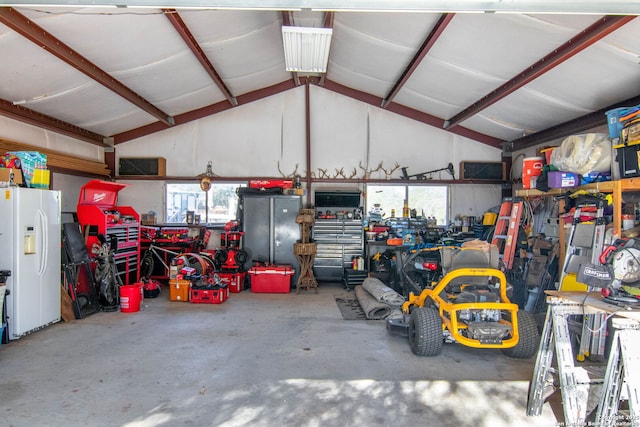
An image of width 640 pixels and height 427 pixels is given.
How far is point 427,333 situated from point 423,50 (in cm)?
378

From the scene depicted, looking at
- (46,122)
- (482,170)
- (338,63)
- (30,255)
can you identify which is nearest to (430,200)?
(482,170)

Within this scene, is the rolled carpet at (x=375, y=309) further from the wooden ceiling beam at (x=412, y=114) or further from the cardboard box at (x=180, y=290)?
the wooden ceiling beam at (x=412, y=114)

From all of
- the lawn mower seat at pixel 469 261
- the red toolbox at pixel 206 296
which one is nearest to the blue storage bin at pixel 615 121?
the lawn mower seat at pixel 469 261

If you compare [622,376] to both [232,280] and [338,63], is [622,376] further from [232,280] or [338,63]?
[338,63]

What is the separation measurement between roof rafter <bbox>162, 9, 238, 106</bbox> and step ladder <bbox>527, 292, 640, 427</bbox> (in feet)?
15.9

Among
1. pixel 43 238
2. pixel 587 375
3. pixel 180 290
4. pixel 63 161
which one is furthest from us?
pixel 63 161

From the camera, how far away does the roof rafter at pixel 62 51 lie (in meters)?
3.76

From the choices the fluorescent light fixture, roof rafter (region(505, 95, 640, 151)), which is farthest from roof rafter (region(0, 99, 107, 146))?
roof rafter (region(505, 95, 640, 151))

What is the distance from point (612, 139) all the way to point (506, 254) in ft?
7.63

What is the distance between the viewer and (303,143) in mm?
8172

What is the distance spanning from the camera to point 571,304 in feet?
8.20

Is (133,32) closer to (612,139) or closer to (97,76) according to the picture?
(97,76)

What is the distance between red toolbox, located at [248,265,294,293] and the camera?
6805mm

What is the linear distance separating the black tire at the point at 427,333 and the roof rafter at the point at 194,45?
172 inches
